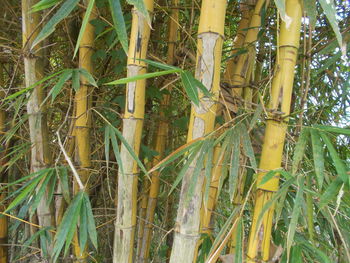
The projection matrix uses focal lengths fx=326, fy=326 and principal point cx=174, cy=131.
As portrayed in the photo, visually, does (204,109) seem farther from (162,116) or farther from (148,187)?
(148,187)

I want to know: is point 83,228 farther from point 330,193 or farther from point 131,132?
point 330,193

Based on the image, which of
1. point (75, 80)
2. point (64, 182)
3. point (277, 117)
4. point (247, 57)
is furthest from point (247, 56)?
point (64, 182)

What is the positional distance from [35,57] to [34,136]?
0.28 metres

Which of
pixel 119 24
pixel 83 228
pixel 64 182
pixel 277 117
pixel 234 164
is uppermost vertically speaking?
pixel 119 24

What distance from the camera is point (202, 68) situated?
77 centimetres

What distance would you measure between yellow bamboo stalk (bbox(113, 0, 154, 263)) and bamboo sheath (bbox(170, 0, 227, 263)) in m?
0.21

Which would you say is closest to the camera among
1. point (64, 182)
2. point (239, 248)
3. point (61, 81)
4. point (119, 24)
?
point (119, 24)

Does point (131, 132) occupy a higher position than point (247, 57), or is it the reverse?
point (247, 57)

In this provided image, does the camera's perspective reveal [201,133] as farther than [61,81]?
No

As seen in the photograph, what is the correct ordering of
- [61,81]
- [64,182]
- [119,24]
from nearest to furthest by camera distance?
1. [119,24]
2. [61,81]
3. [64,182]

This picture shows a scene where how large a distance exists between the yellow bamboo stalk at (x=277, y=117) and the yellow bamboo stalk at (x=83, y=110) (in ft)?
2.07

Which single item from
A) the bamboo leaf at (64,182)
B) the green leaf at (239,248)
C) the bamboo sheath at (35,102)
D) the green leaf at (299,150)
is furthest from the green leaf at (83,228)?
the green leaf at (299,150)

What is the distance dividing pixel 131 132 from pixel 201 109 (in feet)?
0.88

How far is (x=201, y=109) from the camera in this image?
0.78 metres
